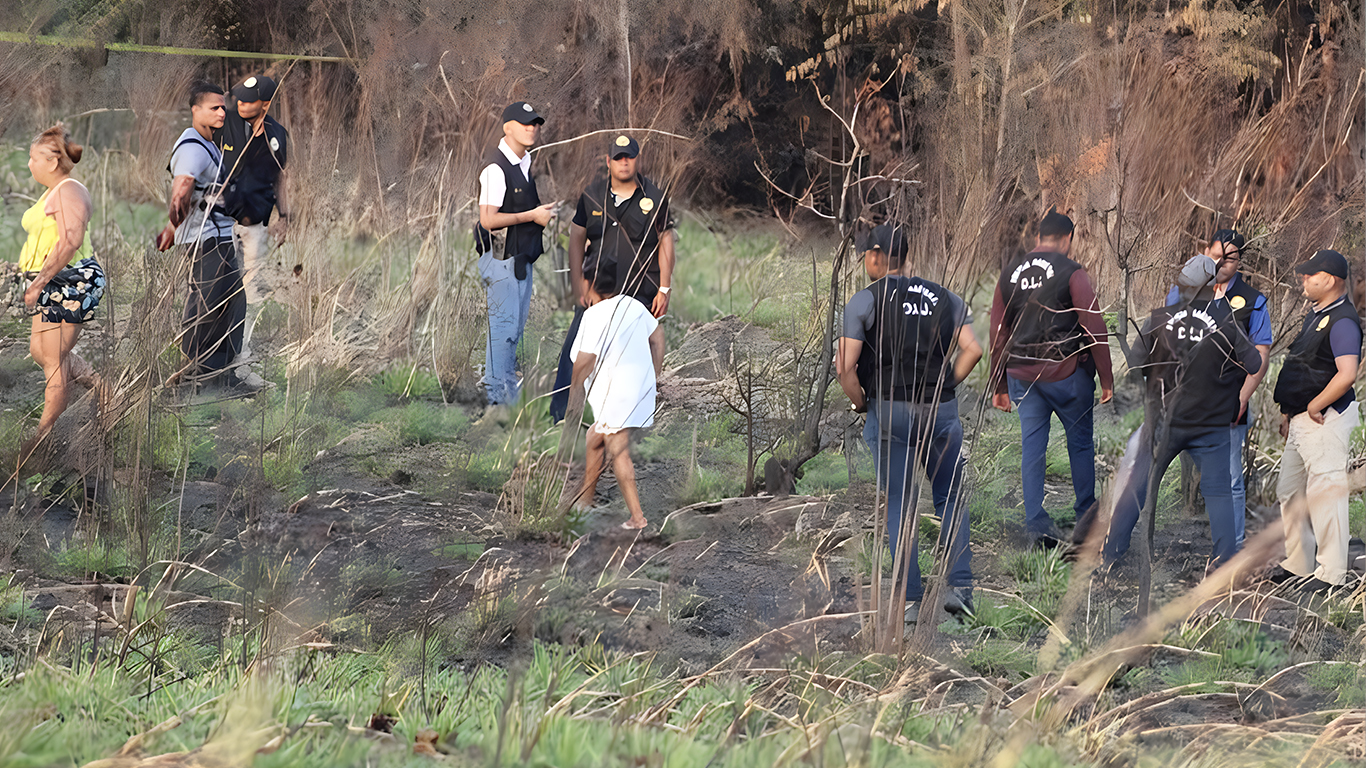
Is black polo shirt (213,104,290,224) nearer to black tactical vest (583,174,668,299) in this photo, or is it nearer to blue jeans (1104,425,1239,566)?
black tactical vest (583,174,668,299)

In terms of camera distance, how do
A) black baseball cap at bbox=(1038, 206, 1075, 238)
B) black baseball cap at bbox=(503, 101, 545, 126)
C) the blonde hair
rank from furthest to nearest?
black baseball cap at bbox=(503, 101, 545, 126) < black baseball cap at bbox=(1038, 206, 1075, 238) < the blonde hair

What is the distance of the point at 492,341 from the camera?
236 inches

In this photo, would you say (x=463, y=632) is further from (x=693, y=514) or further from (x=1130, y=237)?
(x=1130, y=237)

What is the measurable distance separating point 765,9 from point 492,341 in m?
4.36

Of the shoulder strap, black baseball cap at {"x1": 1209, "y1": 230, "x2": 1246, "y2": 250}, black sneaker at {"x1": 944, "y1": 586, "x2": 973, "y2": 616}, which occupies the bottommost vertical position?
black sneaker at {"x1": 944, "y1": 586, "x2": 973, "y2": 616}

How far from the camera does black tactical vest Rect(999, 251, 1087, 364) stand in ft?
15.8

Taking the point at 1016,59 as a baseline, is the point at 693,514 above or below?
below

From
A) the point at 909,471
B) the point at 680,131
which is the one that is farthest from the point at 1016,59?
the point at 909,471

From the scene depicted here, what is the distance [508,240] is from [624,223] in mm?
600

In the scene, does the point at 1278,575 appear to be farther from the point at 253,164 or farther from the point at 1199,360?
the point at 253,164

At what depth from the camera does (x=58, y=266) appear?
15.5 feet

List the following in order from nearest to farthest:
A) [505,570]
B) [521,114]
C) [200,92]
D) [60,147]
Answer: [505,570] → [60,147] → [200,92] → [521,114]

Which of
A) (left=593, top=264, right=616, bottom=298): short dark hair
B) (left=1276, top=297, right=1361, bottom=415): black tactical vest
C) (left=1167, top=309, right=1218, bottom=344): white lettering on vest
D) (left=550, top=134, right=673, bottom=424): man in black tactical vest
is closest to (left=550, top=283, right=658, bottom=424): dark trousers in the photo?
(left=550, top=134, right=673, bottom=424): man in black tactical vest

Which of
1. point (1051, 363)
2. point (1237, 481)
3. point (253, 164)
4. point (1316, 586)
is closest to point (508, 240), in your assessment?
point (253, 164)
